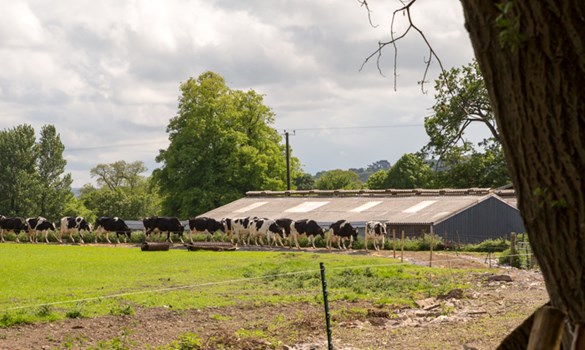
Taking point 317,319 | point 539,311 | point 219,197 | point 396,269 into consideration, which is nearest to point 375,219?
point 219,197

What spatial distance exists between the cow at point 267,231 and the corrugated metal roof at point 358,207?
218 inches

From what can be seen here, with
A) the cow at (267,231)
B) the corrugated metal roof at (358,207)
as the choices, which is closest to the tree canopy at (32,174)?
the corrugated metal roof at (358,207)

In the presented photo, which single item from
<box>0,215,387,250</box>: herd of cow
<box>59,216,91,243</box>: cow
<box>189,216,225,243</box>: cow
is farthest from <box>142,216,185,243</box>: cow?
<box>59,216,91,243</box>: cow

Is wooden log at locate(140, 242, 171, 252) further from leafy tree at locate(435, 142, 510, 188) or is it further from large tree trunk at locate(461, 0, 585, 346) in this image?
large tree trunk at locate(461, 0, 585, 346)

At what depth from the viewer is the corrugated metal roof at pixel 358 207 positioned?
50.8 meters

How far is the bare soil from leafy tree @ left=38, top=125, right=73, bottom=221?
223 feet

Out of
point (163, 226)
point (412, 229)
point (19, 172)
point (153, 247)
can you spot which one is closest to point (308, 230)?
point (412, 229)

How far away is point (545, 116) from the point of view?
3.52m

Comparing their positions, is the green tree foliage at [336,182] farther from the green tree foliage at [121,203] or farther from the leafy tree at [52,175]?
the leafy tree at [52,175]

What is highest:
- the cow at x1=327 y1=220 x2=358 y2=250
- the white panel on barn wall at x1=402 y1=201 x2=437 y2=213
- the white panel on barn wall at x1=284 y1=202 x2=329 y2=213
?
the white panel on barn wall at x1=284 y1=202 x2=329 y2=213

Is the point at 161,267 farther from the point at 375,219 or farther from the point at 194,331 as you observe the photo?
the point at 375,219

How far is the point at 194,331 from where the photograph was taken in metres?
16.1

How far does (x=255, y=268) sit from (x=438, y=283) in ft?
21.5

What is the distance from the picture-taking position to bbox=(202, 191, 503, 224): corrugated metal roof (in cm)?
5084
